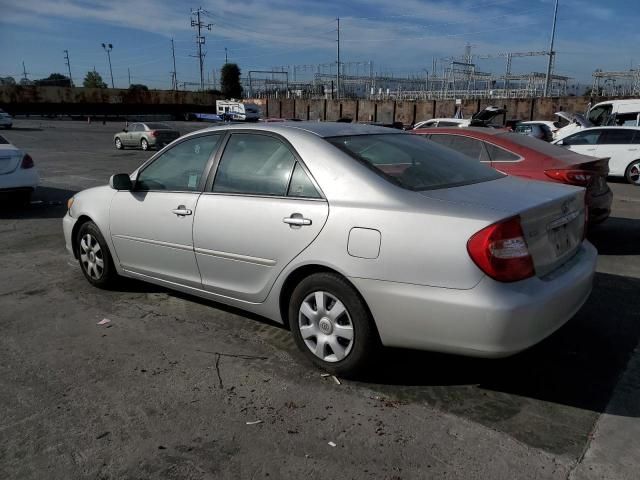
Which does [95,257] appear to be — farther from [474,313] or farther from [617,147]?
[617,147]

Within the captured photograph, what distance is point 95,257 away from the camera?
4.94m

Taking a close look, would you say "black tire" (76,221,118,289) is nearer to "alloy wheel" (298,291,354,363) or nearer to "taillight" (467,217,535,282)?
"alloy wheel" (298,291,354,363)

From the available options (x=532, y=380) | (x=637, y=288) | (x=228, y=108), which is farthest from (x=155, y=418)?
(x=228, y=108)

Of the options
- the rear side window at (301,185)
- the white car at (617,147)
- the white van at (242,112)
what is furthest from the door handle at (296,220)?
the white van at (242,112)

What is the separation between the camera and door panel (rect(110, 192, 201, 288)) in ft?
13.3

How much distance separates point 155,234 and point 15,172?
6346 millimetres

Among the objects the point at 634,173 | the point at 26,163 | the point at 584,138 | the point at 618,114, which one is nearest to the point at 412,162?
the point at 26,163

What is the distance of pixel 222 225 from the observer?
147 inches

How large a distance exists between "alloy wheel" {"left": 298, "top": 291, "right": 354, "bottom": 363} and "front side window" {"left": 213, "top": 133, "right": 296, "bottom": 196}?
0.76 metres

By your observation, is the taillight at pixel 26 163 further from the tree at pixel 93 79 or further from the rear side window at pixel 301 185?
the tree at pixel 93 79

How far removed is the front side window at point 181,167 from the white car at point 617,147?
12.1 metres

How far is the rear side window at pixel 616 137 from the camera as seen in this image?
516 inches

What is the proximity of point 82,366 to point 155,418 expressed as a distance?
→ 926mm

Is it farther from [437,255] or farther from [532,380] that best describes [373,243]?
[532,380]
